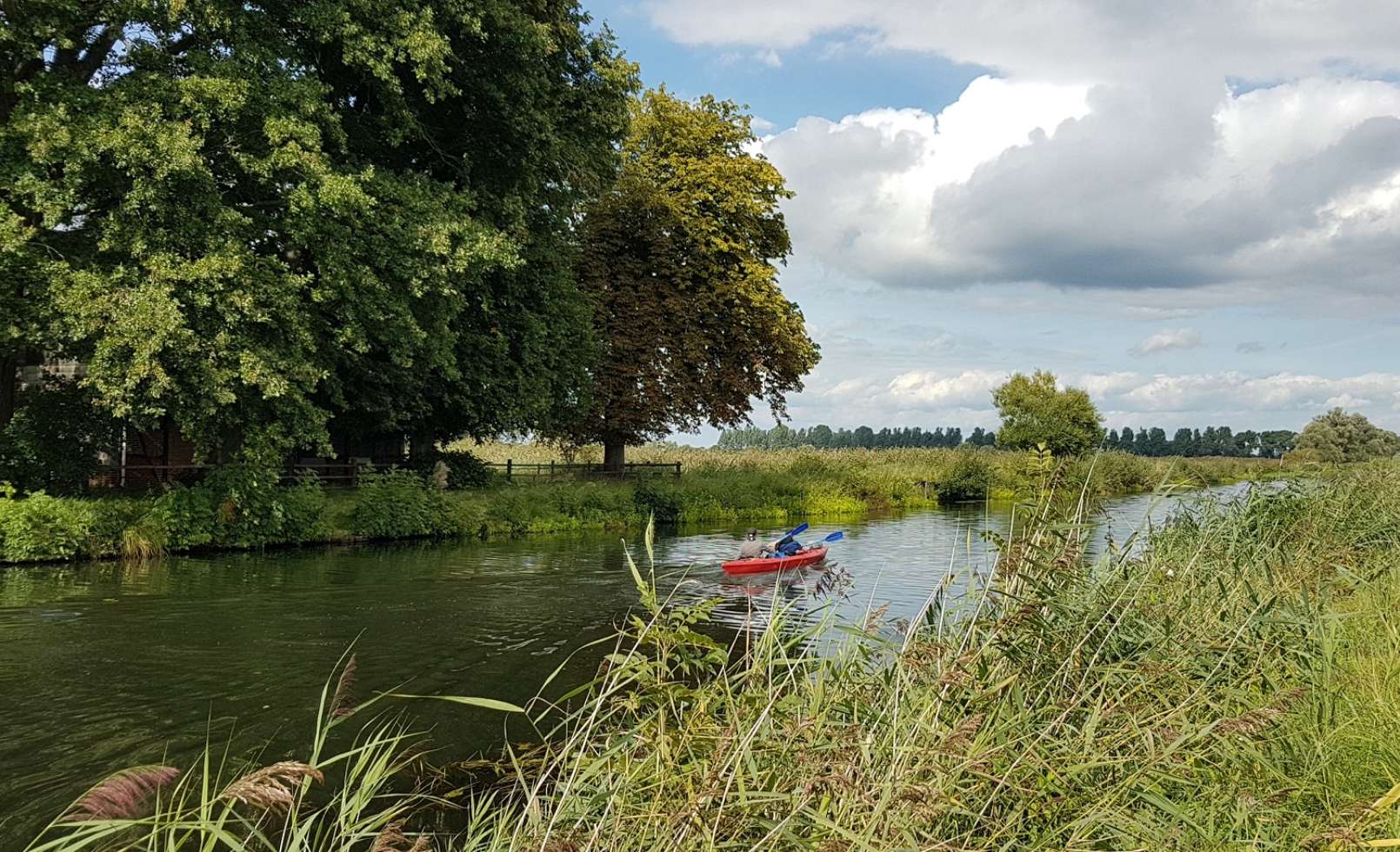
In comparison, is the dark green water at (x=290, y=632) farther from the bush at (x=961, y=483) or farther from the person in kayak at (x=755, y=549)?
the bush at (x=961, y=483)

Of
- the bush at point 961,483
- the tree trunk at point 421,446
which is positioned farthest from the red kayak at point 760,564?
the bush at point 961,483

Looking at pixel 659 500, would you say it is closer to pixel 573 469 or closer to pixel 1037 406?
pixel 573 469

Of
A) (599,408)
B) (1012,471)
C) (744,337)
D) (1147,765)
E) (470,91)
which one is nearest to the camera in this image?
(1147,765)

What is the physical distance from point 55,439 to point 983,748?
21.5 metres

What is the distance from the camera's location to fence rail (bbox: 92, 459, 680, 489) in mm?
22188

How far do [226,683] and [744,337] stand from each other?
25.5 m

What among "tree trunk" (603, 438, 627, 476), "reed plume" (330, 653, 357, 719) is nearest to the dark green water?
"reed plume" (330, 653, 357, 719)

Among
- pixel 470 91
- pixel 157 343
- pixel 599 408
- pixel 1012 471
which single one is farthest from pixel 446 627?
pixel 599 408

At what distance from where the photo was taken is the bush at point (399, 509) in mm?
21891

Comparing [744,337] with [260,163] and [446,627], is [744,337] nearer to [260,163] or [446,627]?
[260,163]

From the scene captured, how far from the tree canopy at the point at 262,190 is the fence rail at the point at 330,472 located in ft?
7.21

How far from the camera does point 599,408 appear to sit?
31.6 metres

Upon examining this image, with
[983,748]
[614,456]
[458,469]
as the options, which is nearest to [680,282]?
[614,456]

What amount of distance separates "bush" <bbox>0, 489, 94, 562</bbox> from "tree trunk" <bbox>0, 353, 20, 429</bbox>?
116 inches
